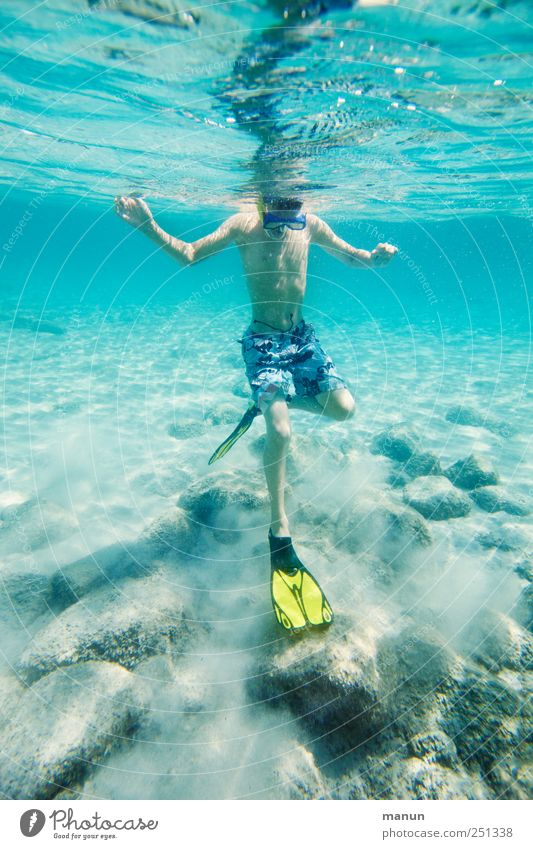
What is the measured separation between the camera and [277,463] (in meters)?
4.44

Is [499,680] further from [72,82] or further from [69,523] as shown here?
[72,82]

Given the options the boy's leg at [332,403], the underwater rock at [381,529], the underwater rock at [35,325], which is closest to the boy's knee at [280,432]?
the boy's leg at [332,403]

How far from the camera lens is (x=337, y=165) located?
10.7m

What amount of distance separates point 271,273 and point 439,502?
446cm

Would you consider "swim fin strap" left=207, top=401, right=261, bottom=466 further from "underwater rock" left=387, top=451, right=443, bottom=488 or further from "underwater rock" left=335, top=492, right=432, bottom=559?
"underwater rock" left=387, top=451, right=443, bottom=488

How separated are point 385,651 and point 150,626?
7.31 ft

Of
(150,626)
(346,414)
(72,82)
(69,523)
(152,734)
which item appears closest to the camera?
(152,734)

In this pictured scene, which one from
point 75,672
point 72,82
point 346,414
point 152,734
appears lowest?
point 152,734

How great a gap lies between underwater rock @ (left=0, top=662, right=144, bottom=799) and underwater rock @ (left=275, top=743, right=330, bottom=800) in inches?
46.2

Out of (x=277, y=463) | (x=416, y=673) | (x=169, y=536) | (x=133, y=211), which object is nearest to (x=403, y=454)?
(x=277, y=463)

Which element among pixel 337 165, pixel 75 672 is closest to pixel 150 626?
pixel 75 672

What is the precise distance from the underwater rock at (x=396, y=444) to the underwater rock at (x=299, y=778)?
5990mm

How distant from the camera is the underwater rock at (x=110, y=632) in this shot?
11.1 feet

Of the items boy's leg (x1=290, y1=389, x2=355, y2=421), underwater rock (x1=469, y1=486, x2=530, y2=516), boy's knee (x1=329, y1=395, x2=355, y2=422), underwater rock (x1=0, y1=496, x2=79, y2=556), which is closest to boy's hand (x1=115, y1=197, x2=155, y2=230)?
boy's leg (x1=290, y1=389, x2=355, y2=421)
